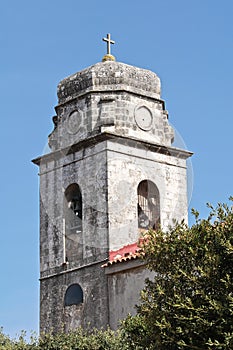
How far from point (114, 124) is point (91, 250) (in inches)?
170

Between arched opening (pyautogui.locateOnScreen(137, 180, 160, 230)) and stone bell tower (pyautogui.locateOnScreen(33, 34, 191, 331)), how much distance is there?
0.11 feet

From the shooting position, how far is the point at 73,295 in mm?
32969

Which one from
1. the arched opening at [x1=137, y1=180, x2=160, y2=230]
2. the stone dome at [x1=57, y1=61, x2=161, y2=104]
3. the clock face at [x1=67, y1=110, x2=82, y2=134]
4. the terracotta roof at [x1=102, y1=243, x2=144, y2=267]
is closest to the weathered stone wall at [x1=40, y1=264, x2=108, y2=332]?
the terracotta roof at [x1=102, y1=243, x2=144, y2=267]

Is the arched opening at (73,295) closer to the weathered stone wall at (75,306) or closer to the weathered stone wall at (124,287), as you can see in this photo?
the weathered stone wall at (75,306)

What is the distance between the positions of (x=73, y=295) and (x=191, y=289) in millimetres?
12685

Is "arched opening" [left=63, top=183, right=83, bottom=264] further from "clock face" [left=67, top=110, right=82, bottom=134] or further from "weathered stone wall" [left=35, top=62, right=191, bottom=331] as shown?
"clock face" [left=67, top=110, right=82, bottom=134]

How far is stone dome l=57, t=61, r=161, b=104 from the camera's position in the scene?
34500 mm

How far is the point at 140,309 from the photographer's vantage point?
21.8m

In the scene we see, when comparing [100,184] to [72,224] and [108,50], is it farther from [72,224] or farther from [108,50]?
[108,50]

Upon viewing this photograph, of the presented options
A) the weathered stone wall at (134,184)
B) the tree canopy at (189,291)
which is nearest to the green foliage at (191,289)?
the tree canopy at (189,291)

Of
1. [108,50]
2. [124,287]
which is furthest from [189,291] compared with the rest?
[108,50]

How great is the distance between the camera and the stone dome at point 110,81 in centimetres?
3450

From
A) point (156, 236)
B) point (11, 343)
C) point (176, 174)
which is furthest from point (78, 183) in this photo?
point (156, 236)

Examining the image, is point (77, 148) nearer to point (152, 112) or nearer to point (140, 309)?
point (152, 112)
